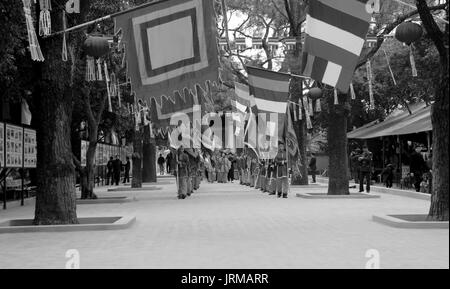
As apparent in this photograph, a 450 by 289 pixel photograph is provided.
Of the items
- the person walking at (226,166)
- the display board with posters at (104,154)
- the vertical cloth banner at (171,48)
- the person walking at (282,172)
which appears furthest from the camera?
the person walking at (226,166)

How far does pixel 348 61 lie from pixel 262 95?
7685 millimetres

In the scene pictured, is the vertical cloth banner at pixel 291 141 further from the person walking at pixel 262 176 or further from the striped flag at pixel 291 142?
the person walking at pixel 262 176

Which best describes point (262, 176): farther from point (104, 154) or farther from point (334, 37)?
point (334, 37)

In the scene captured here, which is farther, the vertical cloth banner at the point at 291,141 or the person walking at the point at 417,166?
the vertical cloth banner at the point at 291,141

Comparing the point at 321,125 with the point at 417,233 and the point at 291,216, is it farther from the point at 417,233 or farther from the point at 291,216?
the point at 417,233

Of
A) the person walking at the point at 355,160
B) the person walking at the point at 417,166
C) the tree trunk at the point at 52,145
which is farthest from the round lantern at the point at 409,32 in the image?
the person walking at the point at 355,160

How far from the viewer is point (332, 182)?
75.9ft

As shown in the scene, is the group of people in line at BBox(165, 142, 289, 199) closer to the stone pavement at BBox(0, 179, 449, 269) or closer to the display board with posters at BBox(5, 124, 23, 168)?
the display board with posters at BBox(5, 124, 23, 168)

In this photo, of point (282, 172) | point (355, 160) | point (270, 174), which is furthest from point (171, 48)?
point (355, 160)

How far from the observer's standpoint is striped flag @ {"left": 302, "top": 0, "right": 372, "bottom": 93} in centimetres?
1091

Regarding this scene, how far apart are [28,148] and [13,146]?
1910 mm

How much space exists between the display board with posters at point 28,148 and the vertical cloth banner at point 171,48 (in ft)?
39.1

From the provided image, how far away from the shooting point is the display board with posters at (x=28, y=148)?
2239cm

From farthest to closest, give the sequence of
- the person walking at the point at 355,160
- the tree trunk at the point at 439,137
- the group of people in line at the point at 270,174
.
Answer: the person walking at the point at 355,160
the group of people in line at the point at 270,174
the tree trunk at the point at 439,137
